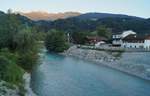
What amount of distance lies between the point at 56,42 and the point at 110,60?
35.2 metres

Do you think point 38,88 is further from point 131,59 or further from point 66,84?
point 131,59

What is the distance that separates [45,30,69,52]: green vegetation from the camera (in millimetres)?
105188

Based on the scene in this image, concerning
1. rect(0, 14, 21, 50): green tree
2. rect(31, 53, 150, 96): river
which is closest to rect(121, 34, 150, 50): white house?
rect(31, 53, 150, 96): river

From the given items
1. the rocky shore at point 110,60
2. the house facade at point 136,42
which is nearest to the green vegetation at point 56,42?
the rocky shore at point 110,60

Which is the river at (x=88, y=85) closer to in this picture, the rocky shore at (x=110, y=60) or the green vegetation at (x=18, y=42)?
the green vegetation at (x=18, y=42)

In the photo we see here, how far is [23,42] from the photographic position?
169ft

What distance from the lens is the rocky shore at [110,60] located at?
54812 millimetres

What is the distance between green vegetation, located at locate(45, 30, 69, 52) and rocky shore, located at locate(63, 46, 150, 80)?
99.2 inches

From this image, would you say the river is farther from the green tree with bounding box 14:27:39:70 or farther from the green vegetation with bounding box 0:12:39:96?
the green vegetation with bounding box 0:12:39:96

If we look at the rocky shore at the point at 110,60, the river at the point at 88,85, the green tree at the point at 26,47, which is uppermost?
the green tree at the point at 26,47

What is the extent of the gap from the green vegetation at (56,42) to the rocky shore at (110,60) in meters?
2.52

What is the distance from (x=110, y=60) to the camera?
72.6m

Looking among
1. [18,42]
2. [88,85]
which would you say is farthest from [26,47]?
[88,85]

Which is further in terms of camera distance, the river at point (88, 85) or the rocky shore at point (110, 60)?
the rocky shore at point (110, 60)
